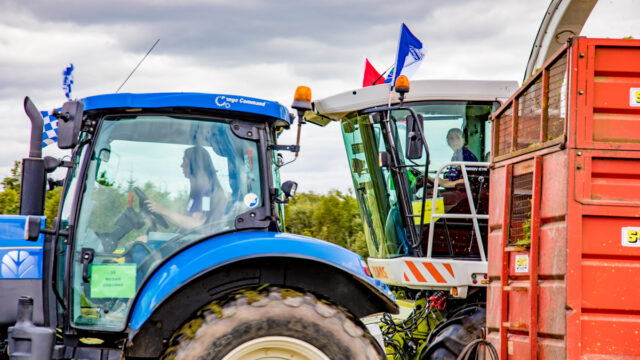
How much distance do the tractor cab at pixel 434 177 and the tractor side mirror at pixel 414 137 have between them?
4 centimetres

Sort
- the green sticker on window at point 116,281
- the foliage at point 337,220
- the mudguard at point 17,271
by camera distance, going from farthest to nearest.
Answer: the foliage at point 337,220 → the mudguard at point 17,271 → the green sticker on window at point 116,281

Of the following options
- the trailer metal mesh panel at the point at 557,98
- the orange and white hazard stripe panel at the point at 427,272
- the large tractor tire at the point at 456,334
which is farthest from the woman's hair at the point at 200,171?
the large tractor tire at the point at 456,334

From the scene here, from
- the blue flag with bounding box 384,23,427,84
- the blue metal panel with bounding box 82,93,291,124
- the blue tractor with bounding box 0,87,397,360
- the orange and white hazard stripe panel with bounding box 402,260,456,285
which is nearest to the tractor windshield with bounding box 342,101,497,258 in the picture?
the orange and white hazard stripe panel with bounding box 402,260,456,285

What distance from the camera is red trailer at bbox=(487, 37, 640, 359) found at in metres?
4.14

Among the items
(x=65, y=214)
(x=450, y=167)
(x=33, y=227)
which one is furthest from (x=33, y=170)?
(x=450, y=167)

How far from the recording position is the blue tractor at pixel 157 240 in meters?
4.23

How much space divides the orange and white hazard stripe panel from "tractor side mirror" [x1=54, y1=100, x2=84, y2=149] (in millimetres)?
3564

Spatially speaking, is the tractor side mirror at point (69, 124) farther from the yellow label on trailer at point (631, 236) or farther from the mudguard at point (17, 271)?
the yellow label on trailer at point (631, 236)

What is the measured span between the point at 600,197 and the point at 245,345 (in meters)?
2.30

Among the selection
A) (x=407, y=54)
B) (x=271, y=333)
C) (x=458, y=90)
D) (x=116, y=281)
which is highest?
(x=407, y=54)

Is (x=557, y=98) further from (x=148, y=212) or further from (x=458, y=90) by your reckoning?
A: (x=148, y=212)

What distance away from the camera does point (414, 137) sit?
6.22 metres

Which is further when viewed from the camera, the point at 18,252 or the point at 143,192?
the point at 18,252

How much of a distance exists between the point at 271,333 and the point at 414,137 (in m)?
2.76
